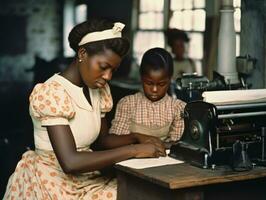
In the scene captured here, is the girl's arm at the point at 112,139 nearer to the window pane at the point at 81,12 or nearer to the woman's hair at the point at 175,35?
the woman's hair at the point at 175,35

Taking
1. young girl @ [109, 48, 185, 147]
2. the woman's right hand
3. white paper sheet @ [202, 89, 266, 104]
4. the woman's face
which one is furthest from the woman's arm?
young girl @ [109, 48, 185, 147]

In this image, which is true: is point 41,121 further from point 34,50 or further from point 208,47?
point 34,50

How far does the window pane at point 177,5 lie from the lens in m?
7.25

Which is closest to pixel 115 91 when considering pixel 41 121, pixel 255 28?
pixel 255 28

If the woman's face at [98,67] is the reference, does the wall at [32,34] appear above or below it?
above

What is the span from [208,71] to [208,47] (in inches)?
11.3

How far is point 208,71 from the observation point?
6.64m

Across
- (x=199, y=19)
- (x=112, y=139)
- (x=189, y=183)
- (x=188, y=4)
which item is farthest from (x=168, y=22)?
(x=189, y=183)

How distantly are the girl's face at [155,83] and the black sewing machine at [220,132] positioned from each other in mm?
627

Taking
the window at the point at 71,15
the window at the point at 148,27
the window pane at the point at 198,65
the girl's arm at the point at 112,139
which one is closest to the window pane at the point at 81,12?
the window at the point at 71,15

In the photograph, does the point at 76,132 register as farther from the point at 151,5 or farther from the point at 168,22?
the point at 151,5

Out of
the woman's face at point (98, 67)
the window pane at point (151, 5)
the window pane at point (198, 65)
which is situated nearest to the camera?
the woman's face at point (98, 67)

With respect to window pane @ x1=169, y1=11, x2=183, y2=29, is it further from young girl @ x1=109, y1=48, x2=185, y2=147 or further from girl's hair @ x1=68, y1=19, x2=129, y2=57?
girl's hair @ x1=68, y1=19, x2=129, y2=57

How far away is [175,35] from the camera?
7.25m
